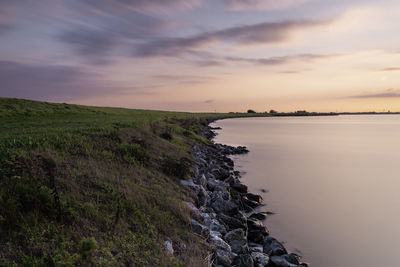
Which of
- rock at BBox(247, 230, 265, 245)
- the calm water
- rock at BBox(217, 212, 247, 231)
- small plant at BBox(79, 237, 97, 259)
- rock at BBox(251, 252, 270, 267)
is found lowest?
the calm water

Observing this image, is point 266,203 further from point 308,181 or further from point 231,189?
point 308,181

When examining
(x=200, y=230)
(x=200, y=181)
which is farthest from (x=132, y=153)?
(x=200, y=230)

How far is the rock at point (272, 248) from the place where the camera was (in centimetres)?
928

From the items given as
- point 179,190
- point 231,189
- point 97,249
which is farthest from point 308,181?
point 97,249

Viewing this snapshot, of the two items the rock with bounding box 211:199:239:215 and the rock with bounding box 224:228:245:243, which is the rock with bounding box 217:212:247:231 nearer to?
the rock with bounding box 211:199:239:215

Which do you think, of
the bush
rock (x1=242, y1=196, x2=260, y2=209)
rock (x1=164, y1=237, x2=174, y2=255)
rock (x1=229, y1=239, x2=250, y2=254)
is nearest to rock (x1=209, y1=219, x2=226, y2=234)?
rock (x1=229, y1=239, x2=250, y2=254)

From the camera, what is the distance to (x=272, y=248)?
9.54 meters

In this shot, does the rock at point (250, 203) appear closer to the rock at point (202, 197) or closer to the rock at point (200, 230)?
the rock at point (202, 197)

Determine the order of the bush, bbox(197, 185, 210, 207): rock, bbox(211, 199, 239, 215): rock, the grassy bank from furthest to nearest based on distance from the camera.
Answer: the bush
bbox(211, 199, 239, 215): rock
bbox(197, 185, 210, 207): rock
the grassy bank

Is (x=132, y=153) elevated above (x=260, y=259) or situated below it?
above

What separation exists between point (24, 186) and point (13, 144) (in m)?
4.36

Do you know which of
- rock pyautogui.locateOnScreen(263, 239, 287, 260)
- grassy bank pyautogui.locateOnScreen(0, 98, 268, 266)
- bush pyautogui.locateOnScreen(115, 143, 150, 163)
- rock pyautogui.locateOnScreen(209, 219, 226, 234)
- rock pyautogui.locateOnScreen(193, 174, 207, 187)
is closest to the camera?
grassy bank pyautogui.locateOnScreen(0, 98, 268, 266)

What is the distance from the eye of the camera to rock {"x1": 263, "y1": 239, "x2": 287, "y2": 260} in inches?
365

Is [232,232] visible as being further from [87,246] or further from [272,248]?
[87,246]
